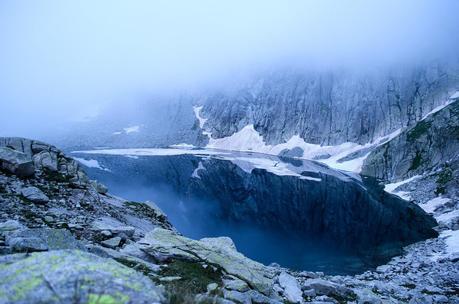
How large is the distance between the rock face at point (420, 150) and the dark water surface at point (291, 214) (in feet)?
32.8

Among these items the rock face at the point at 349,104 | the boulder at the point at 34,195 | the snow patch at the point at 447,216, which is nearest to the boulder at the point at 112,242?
the boulder at the point at 34,195

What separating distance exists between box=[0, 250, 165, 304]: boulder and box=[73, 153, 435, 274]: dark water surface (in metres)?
32.9

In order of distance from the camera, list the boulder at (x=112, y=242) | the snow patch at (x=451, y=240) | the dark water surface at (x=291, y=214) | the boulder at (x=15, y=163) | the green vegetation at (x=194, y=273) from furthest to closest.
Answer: the dark water surface at (x=291, y=214), the snow patch at (x=451, y=240), the boulder at (x=15, y=163), the boulder at (x=112, y=242), the green vegetation at (x=194, y=273)

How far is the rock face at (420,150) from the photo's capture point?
269 feet

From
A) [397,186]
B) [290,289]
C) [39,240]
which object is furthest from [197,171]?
[39,240]

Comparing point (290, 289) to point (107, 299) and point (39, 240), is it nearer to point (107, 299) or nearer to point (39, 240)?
point (39, 240)

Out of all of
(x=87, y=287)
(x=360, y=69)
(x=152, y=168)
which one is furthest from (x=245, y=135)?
(x=87, y=287)

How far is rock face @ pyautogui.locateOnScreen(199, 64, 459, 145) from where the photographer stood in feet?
426

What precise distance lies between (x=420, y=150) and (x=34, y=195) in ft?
317

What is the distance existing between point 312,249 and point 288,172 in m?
57.8

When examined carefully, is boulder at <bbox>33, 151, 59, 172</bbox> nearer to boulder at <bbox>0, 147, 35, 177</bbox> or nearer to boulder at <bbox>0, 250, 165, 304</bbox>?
boulder at <bbox>0, 147, 35, 177</bbox>

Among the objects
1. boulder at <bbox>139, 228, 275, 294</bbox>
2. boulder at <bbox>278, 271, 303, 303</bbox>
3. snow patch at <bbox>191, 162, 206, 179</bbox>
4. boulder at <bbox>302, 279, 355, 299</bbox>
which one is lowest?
snow patch at <bbox>191, 162, 206, 179</bbox>

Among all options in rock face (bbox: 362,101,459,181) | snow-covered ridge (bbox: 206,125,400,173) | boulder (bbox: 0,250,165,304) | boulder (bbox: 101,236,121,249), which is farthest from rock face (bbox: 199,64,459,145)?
boulder (bbox: 0,250,165,304)

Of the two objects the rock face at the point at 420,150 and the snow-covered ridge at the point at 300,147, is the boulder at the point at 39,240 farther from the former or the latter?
the snow-covered ridge at the point at 300,147
